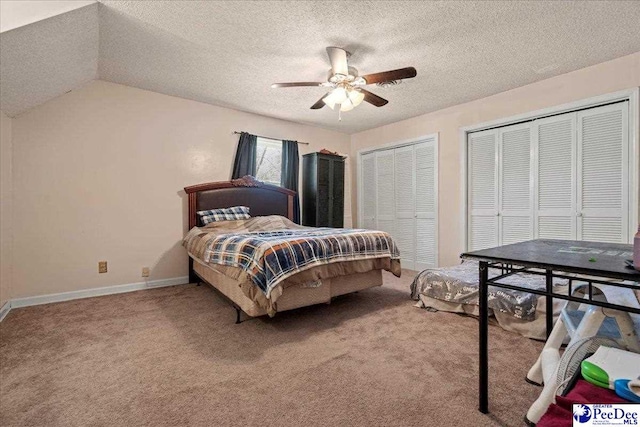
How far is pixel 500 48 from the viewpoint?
Result: 8.99 ft

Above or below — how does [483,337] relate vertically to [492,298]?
above

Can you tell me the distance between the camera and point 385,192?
17.3ft

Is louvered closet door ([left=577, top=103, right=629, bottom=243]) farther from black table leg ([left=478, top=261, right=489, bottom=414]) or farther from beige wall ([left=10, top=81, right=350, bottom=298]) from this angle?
beige wall ([left=10, top=81, right=350, bottom=298])

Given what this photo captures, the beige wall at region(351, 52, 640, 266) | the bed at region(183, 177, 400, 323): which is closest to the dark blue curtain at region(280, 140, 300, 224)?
the bed at region(183, 177, 400, 323)

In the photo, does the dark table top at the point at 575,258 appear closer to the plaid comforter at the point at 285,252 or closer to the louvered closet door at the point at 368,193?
the plaid comforter at the point at 285,252

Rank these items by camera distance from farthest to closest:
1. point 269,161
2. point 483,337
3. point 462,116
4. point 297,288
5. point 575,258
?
point 269,161 < point 462,116 < point 297,288 < point 483,337 < point 575,258

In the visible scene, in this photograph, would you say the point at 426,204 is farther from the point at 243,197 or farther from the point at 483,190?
the point at 243,197

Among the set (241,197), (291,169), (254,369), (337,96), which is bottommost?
(254,369)

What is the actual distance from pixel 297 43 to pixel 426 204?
309cm

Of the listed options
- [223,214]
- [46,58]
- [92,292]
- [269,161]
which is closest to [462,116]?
[269,161]

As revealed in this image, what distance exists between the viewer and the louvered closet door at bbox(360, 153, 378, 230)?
18.0 ft

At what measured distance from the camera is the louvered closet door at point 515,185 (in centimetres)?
362

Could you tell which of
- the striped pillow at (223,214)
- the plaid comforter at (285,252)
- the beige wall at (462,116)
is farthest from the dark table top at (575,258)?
the striped pillow at (223,214)

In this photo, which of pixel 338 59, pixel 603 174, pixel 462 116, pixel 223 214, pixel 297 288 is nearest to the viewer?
pixel 297 288
